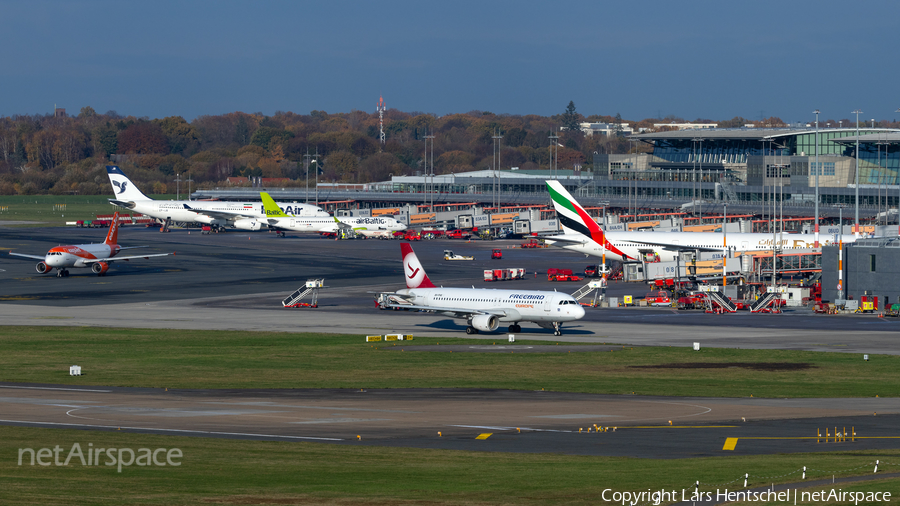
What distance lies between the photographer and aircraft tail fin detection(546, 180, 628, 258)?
358ft

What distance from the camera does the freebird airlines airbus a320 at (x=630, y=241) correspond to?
360ft

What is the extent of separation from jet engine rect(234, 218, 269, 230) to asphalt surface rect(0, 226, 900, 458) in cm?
3005

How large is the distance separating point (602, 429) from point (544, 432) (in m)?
2.30

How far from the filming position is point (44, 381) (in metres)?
52.7

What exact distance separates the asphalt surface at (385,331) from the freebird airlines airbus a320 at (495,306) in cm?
132

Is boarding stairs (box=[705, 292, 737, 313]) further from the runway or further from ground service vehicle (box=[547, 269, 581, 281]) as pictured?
ground service vehicle (box=[547, 269, 581, 281])

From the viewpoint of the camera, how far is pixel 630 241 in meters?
111

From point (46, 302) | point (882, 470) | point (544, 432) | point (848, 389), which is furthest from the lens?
point (46, 302)

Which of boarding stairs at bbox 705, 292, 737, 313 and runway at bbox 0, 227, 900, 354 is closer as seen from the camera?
runway at bbox 0, 227, 900, 354

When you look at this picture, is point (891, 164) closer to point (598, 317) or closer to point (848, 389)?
point (598, 317)

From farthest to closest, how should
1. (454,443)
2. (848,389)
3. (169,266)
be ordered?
(169,266) → (848,389) → (454,443)

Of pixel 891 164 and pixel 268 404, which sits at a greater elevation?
pixel 891 164

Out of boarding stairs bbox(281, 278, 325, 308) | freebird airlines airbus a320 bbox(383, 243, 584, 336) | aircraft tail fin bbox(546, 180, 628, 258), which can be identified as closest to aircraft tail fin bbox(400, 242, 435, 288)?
freebird airlines airbus a320 bbox(383, 243, 584, 336)

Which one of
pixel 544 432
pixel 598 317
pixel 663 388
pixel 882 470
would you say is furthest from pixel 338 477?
pixel 598 317
